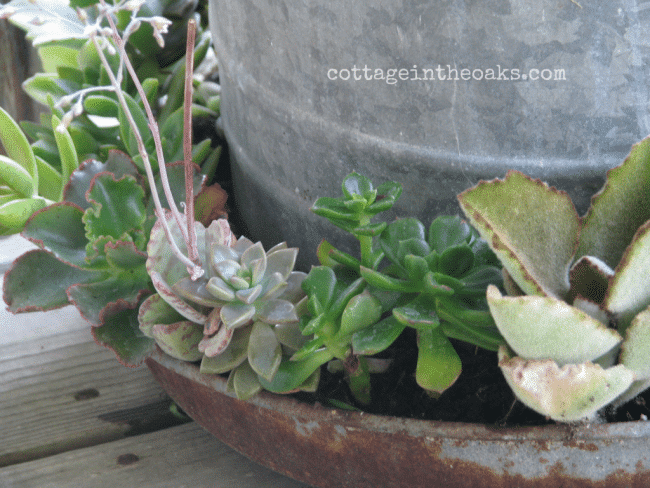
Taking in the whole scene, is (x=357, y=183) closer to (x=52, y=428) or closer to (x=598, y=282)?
(x=598, y=282)

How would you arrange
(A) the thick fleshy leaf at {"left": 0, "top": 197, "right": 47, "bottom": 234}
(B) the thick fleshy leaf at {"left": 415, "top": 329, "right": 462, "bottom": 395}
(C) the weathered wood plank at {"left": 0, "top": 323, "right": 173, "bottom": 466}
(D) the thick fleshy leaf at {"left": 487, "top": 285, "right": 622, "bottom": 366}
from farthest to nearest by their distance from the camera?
(C) the weathered wood plank at {"left": 0, "top": 323, "right": 173, "bottom": 466} < (A) the thick fleshy leaf at {"left": 0, "top": 197, "right": 47, "bottom": 234} < (B) the thick fleshy leaf at {"left": 415, "top": 329, "right": 462, "bottom": 395} < (D) the thick fleshy leaf at {"left": 487, "top": 285, "right": 622, "bottom": 366}

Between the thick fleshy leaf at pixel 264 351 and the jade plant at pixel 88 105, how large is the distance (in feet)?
0.81

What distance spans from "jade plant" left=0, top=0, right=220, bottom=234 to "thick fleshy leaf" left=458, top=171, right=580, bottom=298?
344mm

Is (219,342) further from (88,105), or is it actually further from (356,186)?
(88,105)

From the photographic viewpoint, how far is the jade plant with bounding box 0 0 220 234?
0.60 m

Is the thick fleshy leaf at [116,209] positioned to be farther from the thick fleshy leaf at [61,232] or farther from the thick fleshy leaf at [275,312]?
the thick fleshy leaf at [275,312]

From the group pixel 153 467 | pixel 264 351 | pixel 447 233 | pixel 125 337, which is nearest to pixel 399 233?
pixel 447 233

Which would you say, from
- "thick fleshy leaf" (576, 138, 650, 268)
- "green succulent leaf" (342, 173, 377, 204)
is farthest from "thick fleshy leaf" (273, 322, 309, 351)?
"thick fleshy leaf" (576, 138, 650, 268)

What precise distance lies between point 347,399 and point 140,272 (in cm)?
22

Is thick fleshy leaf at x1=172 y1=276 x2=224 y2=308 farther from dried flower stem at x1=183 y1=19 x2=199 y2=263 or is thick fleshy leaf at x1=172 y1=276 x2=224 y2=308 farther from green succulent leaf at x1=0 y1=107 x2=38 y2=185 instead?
green succulent leaf at x1=0 y1=107 x2=38 y2=185

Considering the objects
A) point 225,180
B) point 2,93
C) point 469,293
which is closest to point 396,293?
point 469,293

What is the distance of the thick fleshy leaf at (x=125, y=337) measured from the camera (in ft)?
1.82

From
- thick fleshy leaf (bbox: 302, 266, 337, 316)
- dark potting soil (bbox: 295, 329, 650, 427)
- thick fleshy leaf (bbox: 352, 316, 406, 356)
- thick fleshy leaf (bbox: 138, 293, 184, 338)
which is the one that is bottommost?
dark potting soil (bbox: 295, 329, 650, 427)

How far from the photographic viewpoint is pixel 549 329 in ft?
1.21
